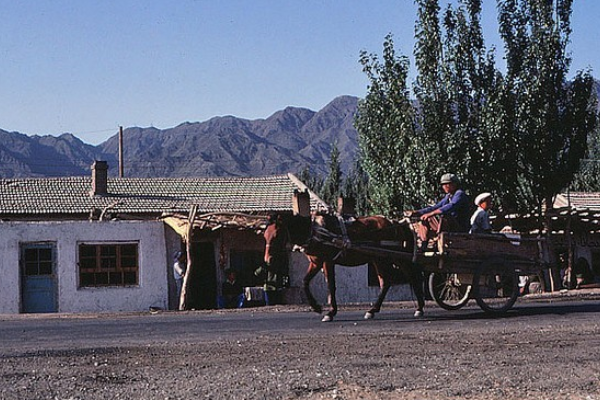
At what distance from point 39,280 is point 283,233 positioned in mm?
14486

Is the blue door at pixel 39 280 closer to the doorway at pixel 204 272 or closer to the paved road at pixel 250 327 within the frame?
the doorway at pixel 204 272

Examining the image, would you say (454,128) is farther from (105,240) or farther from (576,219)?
(105,240)

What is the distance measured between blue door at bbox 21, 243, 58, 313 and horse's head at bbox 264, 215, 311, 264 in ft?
46.0

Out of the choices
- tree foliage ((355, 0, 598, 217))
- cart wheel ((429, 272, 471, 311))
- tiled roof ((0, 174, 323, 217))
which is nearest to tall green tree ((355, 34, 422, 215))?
tree foliage ((355, 0, 598, 217))

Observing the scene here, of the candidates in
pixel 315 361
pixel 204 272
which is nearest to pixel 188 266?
pixel 204 272

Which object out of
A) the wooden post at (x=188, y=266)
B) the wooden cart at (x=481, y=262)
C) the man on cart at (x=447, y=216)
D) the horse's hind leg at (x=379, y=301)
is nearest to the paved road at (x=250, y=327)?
the horse's hind leg at (x=379, y=301)

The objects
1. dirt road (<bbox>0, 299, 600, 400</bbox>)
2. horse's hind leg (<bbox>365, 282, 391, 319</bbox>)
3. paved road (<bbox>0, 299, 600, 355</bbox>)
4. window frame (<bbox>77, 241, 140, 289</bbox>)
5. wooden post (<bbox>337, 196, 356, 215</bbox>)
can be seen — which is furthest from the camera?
window frame (<bbox>77, 241, 140, 289</bbox>)

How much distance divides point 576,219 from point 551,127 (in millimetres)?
2986

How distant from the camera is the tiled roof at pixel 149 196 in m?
37.9

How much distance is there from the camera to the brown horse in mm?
15173

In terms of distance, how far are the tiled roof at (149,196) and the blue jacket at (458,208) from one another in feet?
66.2

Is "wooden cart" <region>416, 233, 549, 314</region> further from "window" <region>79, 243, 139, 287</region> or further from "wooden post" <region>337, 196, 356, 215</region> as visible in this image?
"window" <region>79, 243, 139, 287</region>

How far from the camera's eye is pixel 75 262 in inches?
1088

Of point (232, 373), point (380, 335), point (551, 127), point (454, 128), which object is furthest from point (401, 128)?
point (232, 373)
